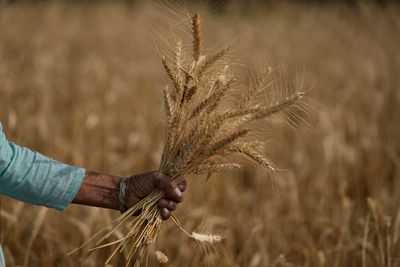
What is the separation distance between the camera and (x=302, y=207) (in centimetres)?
284

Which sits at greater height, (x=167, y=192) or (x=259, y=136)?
(x=259, y=136)

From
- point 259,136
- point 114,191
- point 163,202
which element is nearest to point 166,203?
point 163,202

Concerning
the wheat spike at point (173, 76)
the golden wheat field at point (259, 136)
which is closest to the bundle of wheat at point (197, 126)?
the wheat spike at point (173, 76)

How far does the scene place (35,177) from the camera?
123 cm

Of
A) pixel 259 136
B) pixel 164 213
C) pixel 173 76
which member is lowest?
pixel 164 213

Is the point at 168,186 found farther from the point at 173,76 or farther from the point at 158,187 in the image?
the point at 173,76

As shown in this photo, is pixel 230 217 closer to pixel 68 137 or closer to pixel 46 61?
pixel 68 137

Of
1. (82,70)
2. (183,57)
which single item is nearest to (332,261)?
(183,57)

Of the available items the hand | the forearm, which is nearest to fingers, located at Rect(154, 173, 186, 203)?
the hand

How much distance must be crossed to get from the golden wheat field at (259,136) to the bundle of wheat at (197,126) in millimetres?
108

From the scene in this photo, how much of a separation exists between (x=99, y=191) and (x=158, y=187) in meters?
0.15

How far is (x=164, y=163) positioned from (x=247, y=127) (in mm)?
221

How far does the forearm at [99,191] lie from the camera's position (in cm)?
131

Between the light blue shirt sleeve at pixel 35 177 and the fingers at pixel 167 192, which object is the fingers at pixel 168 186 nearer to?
the fingers at pixel 167 192
